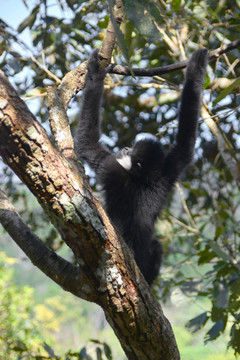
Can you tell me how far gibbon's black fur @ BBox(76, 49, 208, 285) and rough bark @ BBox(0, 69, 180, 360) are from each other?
1.15 meters

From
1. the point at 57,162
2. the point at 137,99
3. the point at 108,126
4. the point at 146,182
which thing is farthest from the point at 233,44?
the point at 108,126

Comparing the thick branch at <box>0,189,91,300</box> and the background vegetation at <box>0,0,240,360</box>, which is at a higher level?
the background vegetation at <box>0,0,240,360</box>

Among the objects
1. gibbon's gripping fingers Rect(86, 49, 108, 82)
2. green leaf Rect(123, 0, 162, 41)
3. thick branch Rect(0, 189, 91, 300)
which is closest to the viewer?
green leaf Rect(123, 0, 162, 41)

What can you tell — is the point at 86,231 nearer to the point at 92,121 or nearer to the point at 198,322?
the point at 92,121

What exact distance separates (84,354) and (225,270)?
1.52 meters

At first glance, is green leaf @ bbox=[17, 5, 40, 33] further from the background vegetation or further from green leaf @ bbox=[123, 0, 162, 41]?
green leaf @ bbox=[123, 0, 162, 41]

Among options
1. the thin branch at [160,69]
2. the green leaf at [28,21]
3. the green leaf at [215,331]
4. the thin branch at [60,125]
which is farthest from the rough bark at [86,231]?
the green leaf at [28,21]

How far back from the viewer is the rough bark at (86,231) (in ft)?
5.31

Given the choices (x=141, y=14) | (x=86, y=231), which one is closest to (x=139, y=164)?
(x=86, y=231)

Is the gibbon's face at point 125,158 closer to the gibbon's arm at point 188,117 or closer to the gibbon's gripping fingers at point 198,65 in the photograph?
the gibbon's arm at point 188,117

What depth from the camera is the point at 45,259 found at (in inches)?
89.4

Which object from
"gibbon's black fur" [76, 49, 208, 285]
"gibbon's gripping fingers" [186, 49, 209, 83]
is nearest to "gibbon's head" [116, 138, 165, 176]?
"gibbon's black fur" [76, 49, 208, 285]

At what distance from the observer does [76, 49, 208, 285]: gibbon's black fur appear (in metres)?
3.13

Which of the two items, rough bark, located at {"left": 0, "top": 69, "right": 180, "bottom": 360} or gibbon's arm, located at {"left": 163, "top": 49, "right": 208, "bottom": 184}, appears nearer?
rough bark, located at {"left": 0, "top": 69, "right": 180, "bottom": 360}
